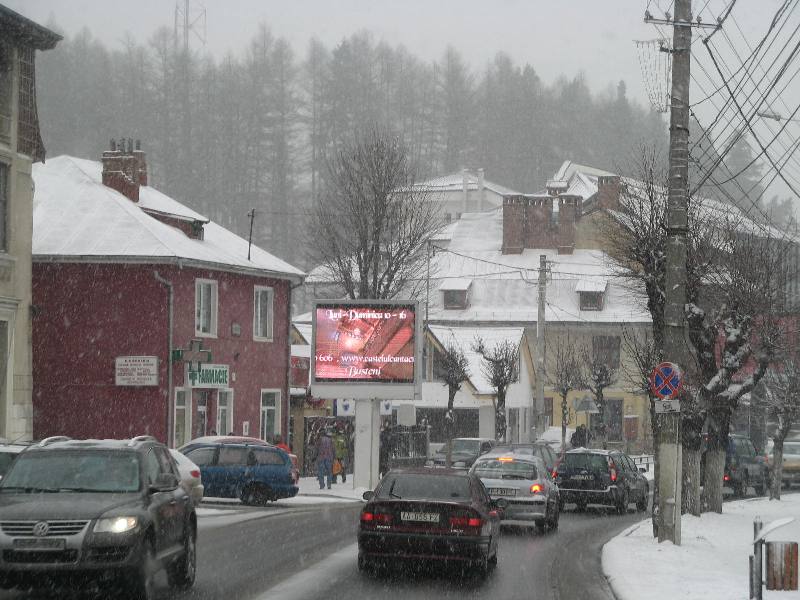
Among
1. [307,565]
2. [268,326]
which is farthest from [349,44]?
[307,565]

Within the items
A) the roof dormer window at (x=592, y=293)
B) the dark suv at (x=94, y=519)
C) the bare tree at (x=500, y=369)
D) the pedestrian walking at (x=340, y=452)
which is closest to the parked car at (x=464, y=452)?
the pedestrian walking at (x=340, y=452)

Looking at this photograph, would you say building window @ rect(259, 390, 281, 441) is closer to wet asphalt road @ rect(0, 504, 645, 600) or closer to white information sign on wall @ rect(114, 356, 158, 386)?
white information sign on wall @ rect(114, 356, 158, 386)

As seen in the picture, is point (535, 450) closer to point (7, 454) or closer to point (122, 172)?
point (122, 172)

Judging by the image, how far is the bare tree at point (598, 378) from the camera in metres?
61.2

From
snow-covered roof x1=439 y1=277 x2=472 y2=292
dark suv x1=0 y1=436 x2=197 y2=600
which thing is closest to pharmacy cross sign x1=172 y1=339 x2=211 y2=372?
dark suv x1=0 y1=436 x2=197 y2=600

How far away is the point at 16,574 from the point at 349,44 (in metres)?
89.7

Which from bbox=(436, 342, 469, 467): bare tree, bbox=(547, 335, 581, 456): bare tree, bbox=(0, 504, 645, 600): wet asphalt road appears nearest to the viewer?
bbox=(0, 504, 645, 600): wet asphalt road

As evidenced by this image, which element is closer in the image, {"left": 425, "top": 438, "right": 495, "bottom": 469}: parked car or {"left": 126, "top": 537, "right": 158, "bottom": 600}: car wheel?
{"left": 126, "top": 537, "right": 158, "bottom": 600}: car wheel

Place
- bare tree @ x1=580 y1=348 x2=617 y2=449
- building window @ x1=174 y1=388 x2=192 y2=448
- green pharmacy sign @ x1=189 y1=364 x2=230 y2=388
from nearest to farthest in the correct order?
1. building window @ x1=174 y1=388 x2=192 y2=448
2. green pharmacy sign @ x1=189 y1=364 x2=230 y2=388
3. bare tree @ x1=580 y1=348 x2=617 y2=449

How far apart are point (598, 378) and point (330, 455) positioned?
27.0 metres

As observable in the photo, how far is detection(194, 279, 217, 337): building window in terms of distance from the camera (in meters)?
38.7

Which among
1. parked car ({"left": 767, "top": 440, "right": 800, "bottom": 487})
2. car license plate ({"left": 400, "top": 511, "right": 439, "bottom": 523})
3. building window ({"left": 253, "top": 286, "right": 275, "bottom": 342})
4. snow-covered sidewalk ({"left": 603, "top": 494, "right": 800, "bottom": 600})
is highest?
building window ({"left": 253, "top": 286, "right": 275, "bottom": 342})

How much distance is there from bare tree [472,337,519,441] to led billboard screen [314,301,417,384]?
1889cm

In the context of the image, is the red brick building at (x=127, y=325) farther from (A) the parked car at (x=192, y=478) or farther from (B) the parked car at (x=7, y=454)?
(B) the parked car at (x=7, y=454)
